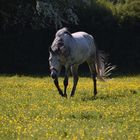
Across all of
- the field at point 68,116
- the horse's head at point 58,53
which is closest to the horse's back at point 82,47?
the horse's head at point 58,53

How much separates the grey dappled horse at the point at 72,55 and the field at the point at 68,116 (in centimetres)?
92

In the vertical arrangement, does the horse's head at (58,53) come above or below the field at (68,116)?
above

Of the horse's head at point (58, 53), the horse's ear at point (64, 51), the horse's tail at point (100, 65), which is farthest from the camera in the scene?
the horse's tail at point (100, 65)

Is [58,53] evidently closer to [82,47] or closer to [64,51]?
[64,51]

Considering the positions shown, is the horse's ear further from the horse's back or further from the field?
the field

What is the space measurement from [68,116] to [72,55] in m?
5.71

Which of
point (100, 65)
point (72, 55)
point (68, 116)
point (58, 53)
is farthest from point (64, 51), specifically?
point (68, 116)

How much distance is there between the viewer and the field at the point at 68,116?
10776 mm

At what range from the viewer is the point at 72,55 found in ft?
62.0

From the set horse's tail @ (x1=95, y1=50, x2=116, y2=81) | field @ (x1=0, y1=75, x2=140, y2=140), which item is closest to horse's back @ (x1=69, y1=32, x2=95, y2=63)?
horse's tail @ (x1=95, y1=50, x2=116, y2=81)

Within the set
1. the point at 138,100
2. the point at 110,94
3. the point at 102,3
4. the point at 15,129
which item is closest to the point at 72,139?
the point at 15,129

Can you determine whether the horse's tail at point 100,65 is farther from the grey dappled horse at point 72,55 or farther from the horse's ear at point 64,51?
the horse's ear at point 64,51

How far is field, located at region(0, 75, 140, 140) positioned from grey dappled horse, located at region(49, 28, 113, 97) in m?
0.92

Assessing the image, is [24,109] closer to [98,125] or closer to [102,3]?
[98,125]
